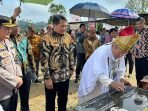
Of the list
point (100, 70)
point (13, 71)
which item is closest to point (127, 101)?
point (100, 70)

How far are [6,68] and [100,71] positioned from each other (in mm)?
1288

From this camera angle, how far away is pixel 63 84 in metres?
5.06

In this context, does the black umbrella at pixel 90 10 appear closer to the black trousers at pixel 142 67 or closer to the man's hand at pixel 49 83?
the black trousers at pixel 142 67

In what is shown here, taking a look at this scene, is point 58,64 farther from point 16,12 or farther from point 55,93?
point 16,12

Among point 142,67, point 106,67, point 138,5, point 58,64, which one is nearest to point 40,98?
point 142,67

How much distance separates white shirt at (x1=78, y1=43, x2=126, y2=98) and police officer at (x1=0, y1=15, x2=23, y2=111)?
0.93 m

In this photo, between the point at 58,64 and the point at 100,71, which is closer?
the point at 100,71

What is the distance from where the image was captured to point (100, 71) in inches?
138

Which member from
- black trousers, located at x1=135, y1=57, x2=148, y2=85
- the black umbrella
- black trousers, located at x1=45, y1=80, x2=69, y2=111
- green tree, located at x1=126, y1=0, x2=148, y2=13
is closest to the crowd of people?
black trousers, located at x1=45, y1=80, x2=69, y2=111

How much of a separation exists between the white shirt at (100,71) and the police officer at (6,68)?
3.06 feet

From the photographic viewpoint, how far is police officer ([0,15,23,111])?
4066mm

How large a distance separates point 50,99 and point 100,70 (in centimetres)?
173

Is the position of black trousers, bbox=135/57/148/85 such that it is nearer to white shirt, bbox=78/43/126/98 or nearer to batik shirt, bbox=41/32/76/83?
batik shirt, bbox=41/32/76/83

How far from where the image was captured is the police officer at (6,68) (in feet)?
13.3
